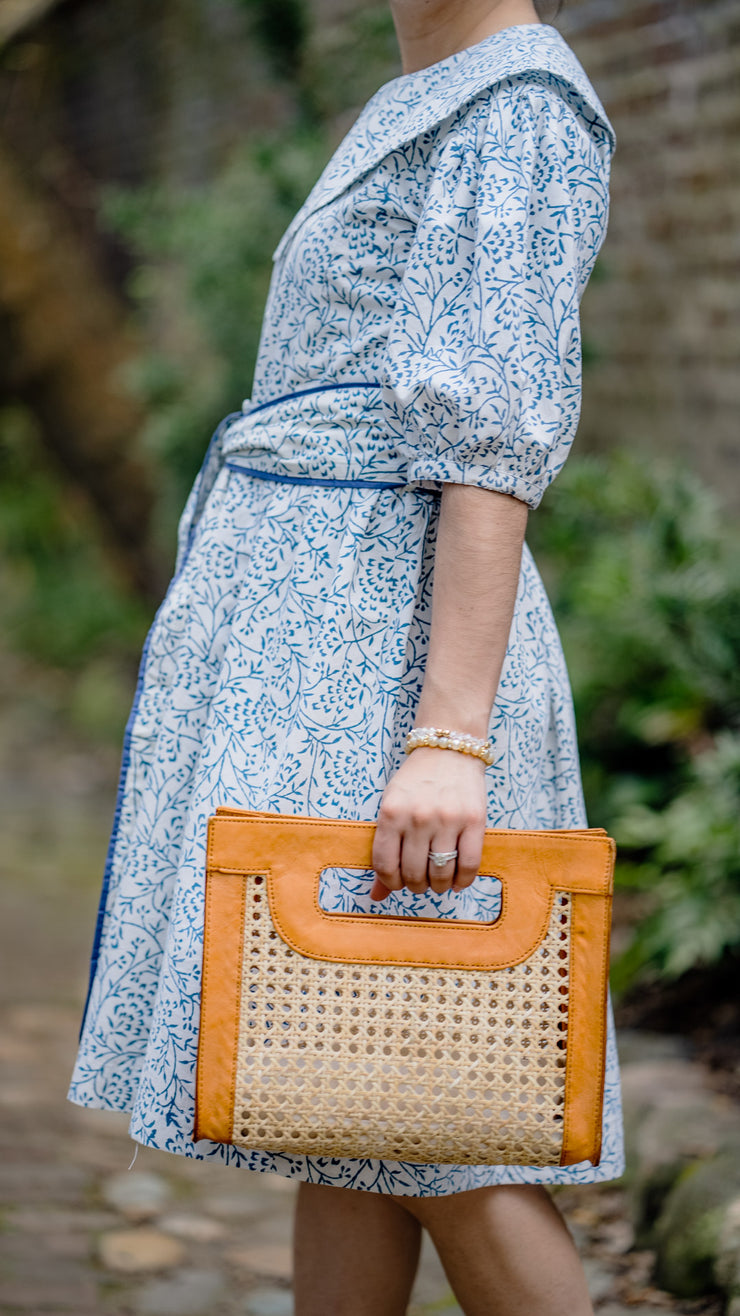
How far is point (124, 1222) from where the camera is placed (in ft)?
7.41

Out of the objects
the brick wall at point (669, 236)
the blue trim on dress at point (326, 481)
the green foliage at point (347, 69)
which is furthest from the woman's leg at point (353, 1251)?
the green foliage at point (347, 69)

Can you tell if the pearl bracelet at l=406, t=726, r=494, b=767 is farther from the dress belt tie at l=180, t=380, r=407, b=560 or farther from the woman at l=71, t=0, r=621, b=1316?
the dress belt tie at l=180, t=380, r=407, b=560

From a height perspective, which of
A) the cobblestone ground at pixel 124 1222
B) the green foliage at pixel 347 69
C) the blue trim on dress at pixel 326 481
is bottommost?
the cobblestone ground at pixel 124 1222

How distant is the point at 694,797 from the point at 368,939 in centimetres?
173

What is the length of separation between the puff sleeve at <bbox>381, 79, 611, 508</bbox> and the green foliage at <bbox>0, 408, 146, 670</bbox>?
481cm

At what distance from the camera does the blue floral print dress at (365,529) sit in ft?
3.82

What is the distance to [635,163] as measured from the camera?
384 cm

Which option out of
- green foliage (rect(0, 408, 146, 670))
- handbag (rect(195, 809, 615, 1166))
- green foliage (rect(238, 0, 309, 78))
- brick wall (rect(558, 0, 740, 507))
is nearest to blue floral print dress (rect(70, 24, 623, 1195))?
handbag (rect(195, 809, 615, 1166))

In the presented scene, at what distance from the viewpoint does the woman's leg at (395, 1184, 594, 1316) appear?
1.27m

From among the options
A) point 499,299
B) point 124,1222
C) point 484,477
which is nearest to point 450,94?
point 499,299

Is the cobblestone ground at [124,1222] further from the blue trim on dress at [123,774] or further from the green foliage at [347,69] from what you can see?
the green foliage at [347,69]

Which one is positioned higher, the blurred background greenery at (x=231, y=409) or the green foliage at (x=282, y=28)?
the green foliage at (x=282, y=28)

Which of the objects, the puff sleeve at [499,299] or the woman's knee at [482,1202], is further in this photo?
the woman's knee at [482,1202]

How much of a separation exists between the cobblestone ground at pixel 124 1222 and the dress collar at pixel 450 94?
1.58 metres
